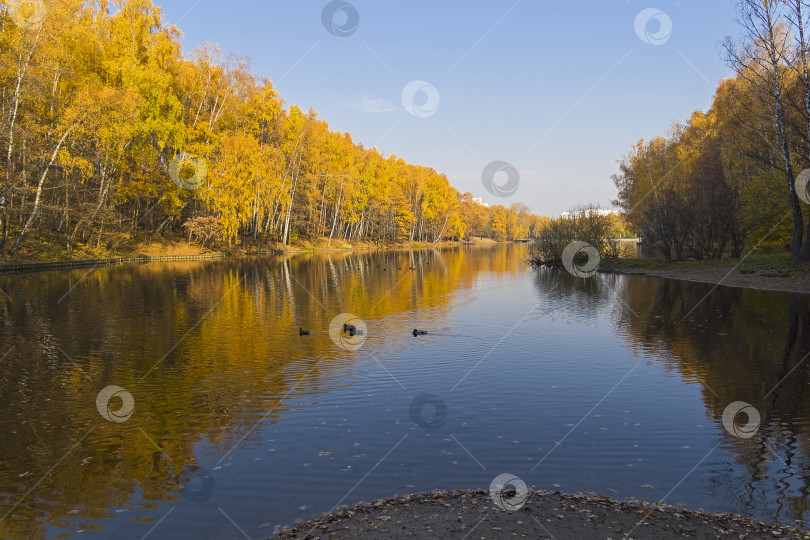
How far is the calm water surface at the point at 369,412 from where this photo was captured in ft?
23.3

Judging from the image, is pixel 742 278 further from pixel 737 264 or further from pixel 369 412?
pixel 369 412

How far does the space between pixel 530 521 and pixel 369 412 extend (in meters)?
5.11

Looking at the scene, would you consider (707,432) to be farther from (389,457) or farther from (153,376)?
(153,376)

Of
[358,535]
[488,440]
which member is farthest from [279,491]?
[488,440]

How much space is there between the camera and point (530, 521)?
605 centimetres

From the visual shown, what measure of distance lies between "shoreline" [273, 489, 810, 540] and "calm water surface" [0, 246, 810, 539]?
478 mm

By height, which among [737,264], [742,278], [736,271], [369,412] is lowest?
[369,412]

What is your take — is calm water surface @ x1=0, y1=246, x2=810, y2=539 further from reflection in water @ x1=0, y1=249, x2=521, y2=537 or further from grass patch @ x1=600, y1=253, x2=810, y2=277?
grass patch @ x1=600, y1=253, x2=810, y2=277

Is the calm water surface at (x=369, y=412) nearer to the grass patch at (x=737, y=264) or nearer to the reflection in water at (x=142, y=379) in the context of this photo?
the reflection in water at (x=142, y=379)

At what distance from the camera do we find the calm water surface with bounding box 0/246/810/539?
23.3 ft

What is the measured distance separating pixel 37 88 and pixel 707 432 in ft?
146

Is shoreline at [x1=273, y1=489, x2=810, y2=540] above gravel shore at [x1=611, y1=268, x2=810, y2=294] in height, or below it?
below

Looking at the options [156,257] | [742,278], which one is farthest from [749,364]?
[156,257]

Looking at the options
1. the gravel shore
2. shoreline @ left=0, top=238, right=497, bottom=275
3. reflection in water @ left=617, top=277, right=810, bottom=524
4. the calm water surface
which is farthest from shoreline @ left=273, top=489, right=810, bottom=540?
shoreline @ left=0, top=238, right=497, bottom=275
